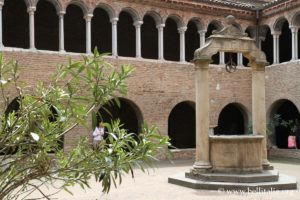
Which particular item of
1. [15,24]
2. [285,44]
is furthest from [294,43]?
[15,24]

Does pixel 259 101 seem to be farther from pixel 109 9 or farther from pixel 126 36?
pixel 126 36

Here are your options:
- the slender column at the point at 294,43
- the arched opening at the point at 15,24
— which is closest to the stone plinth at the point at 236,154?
the slender column at the point at 294,43

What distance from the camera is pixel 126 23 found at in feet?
70.9

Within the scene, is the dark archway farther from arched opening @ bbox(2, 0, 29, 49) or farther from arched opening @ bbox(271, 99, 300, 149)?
arched opening @ bbox(2, 0, 29, 49)

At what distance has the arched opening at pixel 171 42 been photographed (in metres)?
22.5

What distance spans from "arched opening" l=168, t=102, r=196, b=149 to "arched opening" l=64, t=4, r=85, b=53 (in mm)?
6200

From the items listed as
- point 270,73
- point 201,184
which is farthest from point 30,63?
point 270,73

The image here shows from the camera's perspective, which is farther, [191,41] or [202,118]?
[191,41]

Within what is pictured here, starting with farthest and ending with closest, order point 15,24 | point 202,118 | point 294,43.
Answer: point 294,43, point 15,24, point 202,118

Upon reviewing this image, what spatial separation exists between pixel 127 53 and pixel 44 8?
466 centimetres

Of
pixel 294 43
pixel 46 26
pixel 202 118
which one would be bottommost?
pixel 202 118

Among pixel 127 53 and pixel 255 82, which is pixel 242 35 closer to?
pixel 255 82

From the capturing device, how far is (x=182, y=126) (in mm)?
24625

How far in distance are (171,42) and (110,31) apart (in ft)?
10.7
